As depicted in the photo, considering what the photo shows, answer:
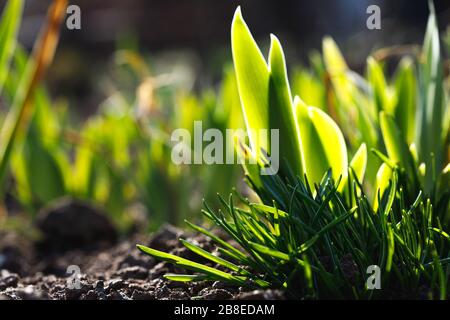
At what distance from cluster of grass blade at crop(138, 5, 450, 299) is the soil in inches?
2.6

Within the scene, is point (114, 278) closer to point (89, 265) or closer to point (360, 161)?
point (89, 265)

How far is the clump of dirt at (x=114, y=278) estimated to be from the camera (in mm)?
1015

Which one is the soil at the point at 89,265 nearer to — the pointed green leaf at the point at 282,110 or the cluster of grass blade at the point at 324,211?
the cluster of grass blade at the point at 324,211

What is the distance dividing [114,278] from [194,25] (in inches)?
279

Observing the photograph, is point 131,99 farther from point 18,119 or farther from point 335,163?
point 335,163

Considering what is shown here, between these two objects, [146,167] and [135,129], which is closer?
[146,167]

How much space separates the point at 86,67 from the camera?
23.0 feet

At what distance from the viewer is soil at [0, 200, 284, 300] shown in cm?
103

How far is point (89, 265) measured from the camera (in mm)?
1549

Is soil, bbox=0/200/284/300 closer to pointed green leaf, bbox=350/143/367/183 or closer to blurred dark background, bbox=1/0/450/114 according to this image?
pointed green leaf, bbox=350/143/367/183

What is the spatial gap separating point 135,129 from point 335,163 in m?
1.13

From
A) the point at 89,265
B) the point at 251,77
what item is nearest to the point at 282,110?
the point at 251,77

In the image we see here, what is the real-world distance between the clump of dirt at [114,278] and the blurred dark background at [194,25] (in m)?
4.55
